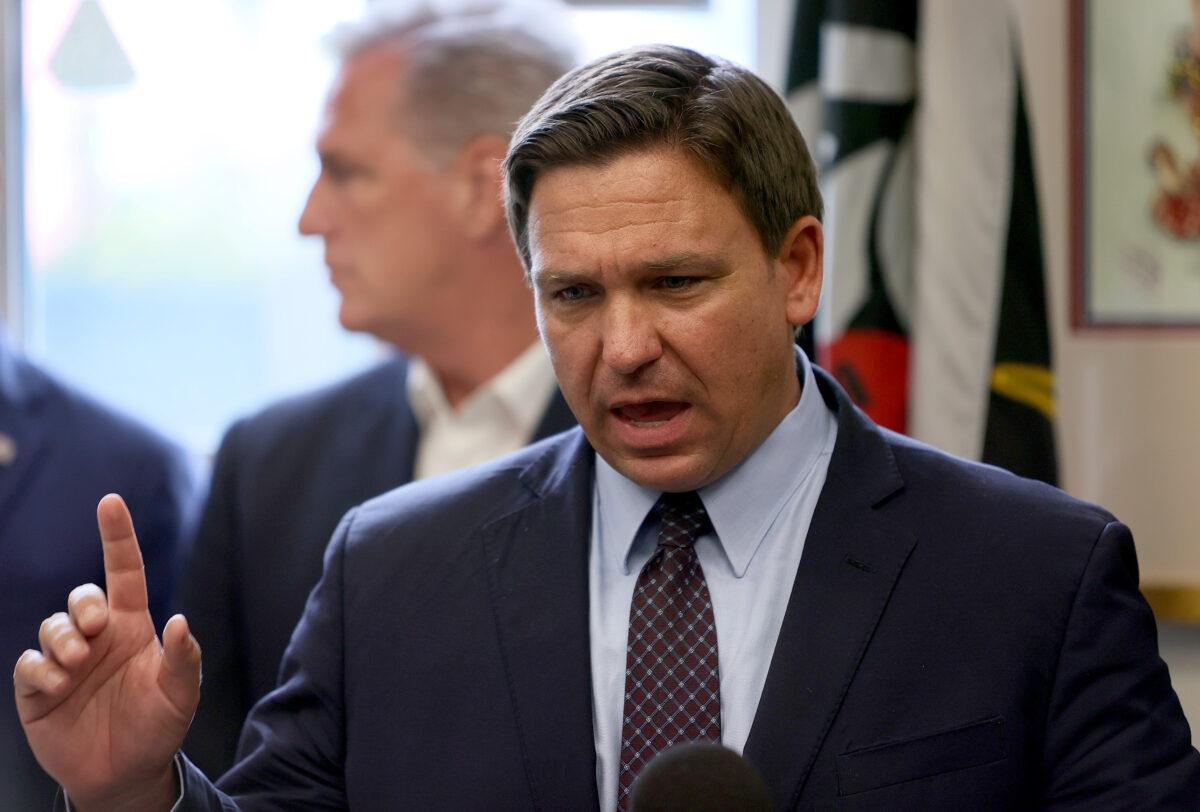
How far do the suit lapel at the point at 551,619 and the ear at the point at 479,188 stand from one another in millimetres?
789

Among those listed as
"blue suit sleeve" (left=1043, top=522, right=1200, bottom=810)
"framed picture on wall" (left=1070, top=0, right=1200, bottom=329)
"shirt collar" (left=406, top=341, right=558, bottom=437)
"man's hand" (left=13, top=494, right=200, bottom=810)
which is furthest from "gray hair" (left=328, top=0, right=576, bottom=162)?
"blue suit sleeve" (left=1043, top=522, right=1200, bottom=810)

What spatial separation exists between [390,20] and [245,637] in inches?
43.4

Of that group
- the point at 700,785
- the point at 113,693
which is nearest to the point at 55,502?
the point at 113,693

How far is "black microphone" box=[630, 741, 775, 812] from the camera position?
1143 mm

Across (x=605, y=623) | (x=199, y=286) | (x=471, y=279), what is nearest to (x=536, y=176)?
(x=605, y=623)

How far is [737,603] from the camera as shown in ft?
5.32

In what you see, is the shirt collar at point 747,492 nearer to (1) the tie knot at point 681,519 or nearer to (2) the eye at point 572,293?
(1) the tie knot at point 681,519

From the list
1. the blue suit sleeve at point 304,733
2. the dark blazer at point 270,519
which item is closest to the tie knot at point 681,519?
the blue suit sleeve at point 304,733

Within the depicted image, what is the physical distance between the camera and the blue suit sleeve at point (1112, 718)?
58.1 inches

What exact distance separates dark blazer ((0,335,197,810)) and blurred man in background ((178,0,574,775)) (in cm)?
21

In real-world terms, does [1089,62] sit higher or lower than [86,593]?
higher

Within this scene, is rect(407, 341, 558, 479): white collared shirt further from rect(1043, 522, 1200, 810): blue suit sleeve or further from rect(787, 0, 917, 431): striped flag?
rect(1043, 522, 1200, 810): blue suit sleeve

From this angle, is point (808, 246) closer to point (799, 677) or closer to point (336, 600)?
point (799, 677)

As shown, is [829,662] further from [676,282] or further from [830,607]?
[676,282]
